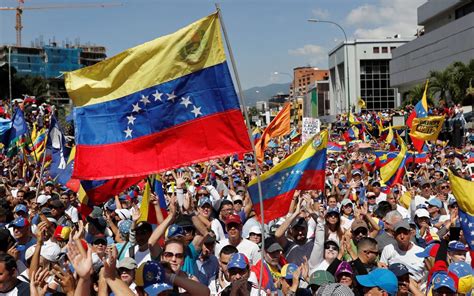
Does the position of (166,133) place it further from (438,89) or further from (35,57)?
(35,57)

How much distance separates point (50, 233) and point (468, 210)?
176 inches

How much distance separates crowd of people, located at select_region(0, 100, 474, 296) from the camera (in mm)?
4664

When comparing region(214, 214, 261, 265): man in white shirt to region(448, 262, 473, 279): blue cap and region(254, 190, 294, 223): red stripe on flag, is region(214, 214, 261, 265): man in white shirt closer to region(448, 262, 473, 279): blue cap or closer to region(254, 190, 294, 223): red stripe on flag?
region(254, 190, 294, 223): red stripe on flag

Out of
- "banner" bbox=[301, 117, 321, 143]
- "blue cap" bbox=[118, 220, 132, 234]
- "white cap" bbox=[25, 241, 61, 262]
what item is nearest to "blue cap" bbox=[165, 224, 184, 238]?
"blue cap" bbox=[118, 220, 132, 234]

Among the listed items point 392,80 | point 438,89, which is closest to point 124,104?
point 438,89

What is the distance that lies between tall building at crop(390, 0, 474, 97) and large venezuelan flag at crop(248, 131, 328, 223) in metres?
47.4

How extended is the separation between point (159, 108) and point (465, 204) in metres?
3.12

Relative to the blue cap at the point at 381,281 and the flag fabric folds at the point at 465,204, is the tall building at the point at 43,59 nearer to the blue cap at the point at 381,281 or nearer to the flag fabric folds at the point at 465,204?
the flag fabric folds at the point at 465,204

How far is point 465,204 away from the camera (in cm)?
670

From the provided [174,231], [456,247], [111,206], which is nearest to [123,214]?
[111,206]

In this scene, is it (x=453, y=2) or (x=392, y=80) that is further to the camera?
(x=392, y=80)

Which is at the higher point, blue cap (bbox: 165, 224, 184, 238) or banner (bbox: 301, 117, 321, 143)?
banner (bbox: 301, 117, 321, 143)

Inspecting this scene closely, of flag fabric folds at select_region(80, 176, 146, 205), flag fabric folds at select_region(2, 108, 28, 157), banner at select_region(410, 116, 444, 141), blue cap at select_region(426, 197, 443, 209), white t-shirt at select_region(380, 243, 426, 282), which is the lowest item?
white t-shirt at select_region(380, 243, 426, 282)

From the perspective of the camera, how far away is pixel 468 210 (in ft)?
21.8
